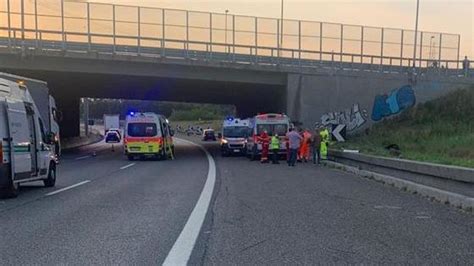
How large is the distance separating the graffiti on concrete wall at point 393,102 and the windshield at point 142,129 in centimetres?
1489

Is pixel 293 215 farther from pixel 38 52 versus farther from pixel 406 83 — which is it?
pixel 406 83

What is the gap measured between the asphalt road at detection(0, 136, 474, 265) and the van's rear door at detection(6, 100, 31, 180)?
0.70m

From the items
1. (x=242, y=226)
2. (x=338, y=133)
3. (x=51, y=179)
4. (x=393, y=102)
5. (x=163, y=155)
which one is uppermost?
(x=393, y=102)

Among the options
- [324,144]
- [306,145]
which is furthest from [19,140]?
[306,145]

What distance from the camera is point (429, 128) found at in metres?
34.0

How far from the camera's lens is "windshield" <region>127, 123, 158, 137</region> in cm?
3072

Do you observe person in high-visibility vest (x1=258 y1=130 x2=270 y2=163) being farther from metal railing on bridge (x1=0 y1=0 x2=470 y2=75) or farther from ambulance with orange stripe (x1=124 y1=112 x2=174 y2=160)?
metal railing on bridge (x1=0 y1=0 x2=470 y2=75)

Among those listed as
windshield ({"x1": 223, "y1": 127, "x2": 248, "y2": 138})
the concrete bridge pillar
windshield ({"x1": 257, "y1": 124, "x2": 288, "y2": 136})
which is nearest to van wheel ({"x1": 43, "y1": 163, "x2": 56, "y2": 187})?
windshield ({"x1": 257, "y1": 124, "x2": 288, "y2": 136})

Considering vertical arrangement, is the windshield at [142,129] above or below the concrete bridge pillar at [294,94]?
below

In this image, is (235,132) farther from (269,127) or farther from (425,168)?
(425,168)

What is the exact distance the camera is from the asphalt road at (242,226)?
693cm

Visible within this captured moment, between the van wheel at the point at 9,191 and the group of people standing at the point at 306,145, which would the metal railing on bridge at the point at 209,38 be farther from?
the van wheel at the point at 9,191

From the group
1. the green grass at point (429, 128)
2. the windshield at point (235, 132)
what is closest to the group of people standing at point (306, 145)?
the green grass at point (429, 128)

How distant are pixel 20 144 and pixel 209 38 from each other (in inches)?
1166
